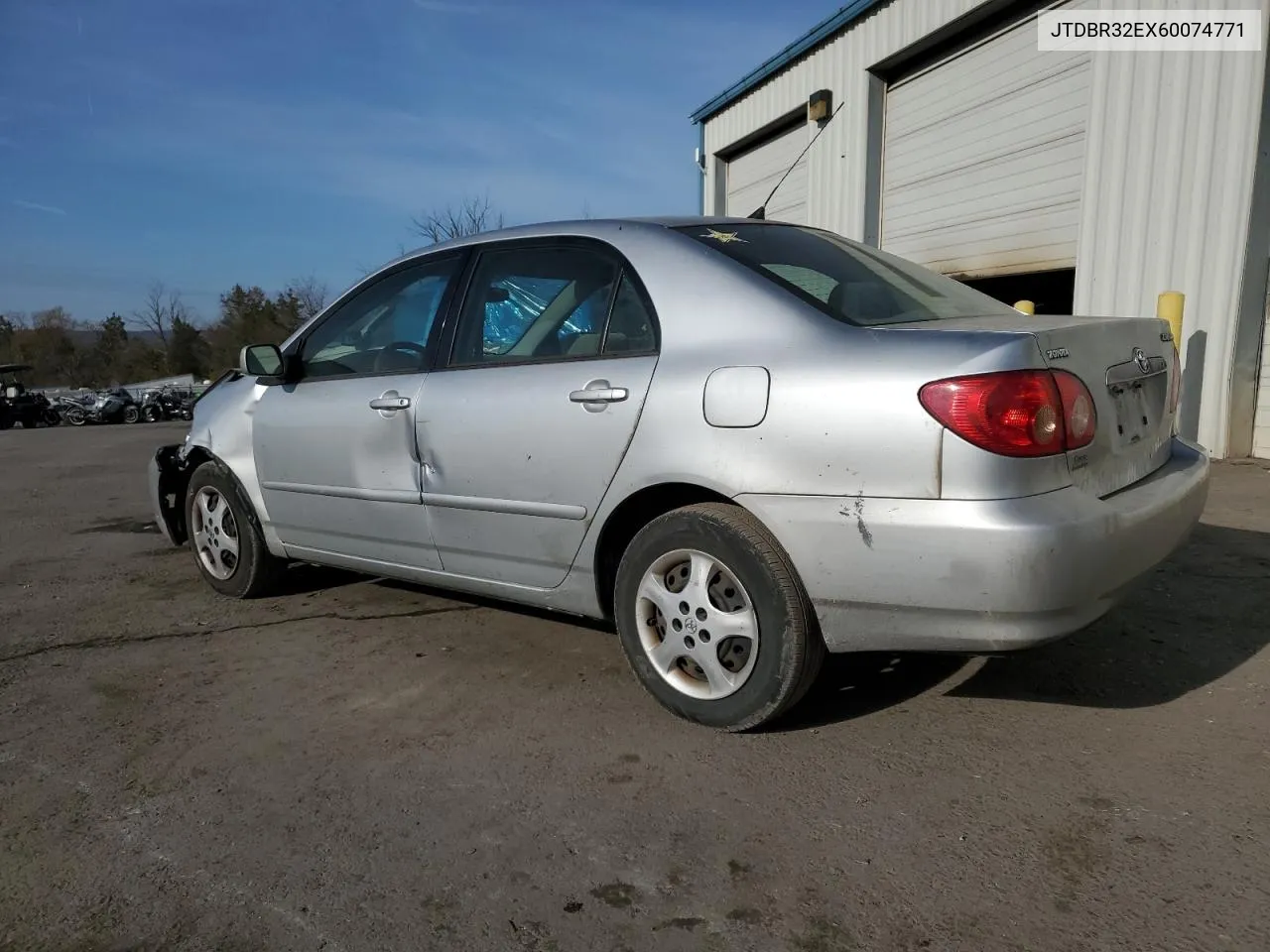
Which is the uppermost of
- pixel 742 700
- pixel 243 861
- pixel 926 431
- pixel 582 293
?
pixel 582 293

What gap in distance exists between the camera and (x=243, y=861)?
2.09m

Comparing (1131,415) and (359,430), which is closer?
(1131,415)

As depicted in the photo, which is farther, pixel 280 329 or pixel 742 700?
pixel 280 329

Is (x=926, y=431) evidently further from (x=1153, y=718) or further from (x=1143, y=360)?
(x=1153, y=718)

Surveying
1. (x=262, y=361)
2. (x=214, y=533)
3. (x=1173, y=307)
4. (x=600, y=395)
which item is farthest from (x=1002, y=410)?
(x=1173, y=307)

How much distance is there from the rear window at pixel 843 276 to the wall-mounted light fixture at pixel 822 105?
8.75 m

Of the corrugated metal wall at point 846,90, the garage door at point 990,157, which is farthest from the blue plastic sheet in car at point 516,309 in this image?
the corrugated metal wall at point 846,90

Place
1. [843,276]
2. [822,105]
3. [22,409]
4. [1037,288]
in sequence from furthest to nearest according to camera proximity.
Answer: [22,409] → [822,105] → [1037,288] → [843,276]

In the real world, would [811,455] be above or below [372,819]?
above

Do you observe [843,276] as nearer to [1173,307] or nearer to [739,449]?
[739,449]

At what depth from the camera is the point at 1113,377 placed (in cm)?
246

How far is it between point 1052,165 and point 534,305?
720 cm

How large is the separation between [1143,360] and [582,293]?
1784mm

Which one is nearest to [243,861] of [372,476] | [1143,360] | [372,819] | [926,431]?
[372,819]
